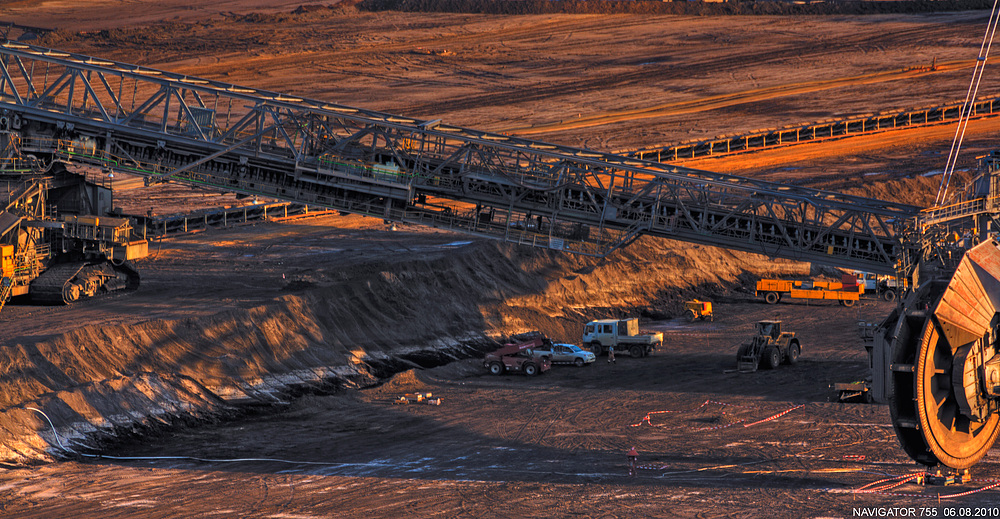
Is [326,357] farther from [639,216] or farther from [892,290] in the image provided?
[892,290]

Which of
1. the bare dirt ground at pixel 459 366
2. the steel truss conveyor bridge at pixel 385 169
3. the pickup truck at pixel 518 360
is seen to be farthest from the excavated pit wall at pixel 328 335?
the steel truss conveyor bridge at pixel 385 169

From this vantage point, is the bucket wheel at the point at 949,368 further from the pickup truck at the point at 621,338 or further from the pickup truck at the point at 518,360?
the pickup truck at the point at 621,338

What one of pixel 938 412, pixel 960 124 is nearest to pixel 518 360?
pixel 938 412

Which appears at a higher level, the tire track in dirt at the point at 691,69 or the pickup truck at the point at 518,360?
the tire track in dirt at the point at 691,69

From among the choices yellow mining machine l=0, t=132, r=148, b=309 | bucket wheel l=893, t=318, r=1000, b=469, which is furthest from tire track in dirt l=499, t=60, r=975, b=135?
bucket wheel l=893, t=318, r=1000, b=469

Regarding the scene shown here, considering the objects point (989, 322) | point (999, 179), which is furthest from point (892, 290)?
point (989, 322)

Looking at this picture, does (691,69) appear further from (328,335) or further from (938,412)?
(938,412)
